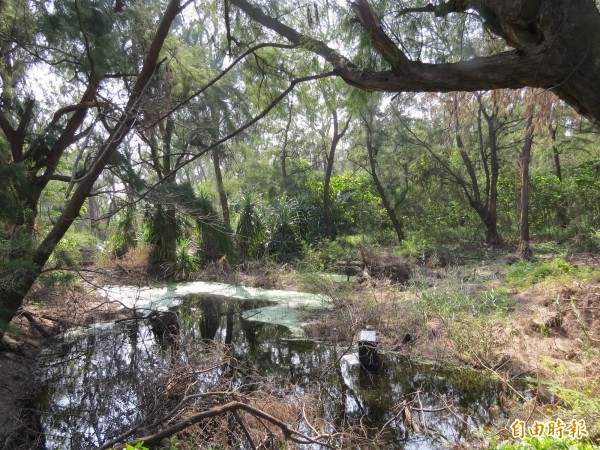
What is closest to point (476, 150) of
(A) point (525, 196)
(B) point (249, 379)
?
(A) point (525, 196)

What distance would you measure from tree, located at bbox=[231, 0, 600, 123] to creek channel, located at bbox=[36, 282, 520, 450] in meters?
2.52

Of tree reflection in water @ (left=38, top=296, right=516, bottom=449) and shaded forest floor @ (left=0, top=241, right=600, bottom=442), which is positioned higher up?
shaded forest floor @ (left=0, top=241, right=600, bottom=442)

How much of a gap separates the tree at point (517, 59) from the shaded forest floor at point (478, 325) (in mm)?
2197

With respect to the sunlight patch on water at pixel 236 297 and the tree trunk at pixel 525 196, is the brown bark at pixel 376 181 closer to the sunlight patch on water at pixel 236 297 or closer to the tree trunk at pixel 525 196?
the tree trunk at pixel 525 196

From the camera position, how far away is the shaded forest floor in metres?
4.09

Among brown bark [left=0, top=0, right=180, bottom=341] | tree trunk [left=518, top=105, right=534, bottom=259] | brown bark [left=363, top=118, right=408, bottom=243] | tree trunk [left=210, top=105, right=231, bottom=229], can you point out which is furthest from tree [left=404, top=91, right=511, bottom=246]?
brown bark [left=0, top=0, right=180, bottom=341]

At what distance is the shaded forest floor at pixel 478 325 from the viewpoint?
4094 mm

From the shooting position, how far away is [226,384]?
4.09 m

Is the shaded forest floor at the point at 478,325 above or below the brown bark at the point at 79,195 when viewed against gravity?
below

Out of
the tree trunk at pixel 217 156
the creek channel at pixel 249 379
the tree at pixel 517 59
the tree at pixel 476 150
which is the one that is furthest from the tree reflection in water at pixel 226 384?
the tree at pixel 476 150

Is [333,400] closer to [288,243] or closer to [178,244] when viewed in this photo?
[178,244]

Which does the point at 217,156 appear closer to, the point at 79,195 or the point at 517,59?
the point at 79,195

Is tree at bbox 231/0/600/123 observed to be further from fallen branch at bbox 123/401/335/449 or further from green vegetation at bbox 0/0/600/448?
fallen branch at bbox 123/401/335/449

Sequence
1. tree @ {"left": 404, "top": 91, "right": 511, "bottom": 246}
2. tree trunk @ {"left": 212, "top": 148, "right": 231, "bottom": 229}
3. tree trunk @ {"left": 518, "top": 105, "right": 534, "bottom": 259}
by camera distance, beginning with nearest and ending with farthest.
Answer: tree trunk @ {"left": 518, "top": 105, "right": 534, "bottom": 259} < tree @ {"left": 404, "top": 91, "right": 511, "bottom": 246} < tree trunk @ {"left": 212, "top": 148, "right": 231, "bottom": 229}
